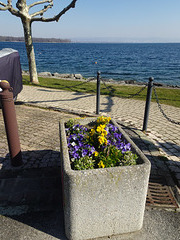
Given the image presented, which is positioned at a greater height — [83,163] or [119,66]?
[83,163]

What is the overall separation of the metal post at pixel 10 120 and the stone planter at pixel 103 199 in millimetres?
1755

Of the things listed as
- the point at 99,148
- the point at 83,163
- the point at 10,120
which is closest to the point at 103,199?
the point at 83,163

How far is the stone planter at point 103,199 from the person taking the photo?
2.27m

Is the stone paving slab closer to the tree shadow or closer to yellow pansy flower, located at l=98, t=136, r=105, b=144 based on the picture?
the tree shadow

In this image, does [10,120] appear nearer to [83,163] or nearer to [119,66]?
[83,163]

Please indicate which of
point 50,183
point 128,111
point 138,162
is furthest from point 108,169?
point 128,111

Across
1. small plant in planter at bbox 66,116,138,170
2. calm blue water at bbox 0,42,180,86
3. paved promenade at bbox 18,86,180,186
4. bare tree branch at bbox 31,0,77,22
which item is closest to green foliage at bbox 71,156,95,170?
small plant in planter at bbox 66,116,138,170

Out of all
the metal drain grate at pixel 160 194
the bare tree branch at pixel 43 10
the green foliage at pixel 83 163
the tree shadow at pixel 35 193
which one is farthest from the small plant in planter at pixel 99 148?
the bare tree branch at pixel 43 10

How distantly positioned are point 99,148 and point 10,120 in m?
1.95

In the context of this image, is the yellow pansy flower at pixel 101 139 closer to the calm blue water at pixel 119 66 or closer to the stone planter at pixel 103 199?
the stone planter at pixel 103 199

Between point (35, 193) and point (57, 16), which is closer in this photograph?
point (35, 193)

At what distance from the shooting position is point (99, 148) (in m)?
3.05

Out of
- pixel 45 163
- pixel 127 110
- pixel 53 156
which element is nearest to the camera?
pixel 45 163

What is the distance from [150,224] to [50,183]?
6.25 feet
